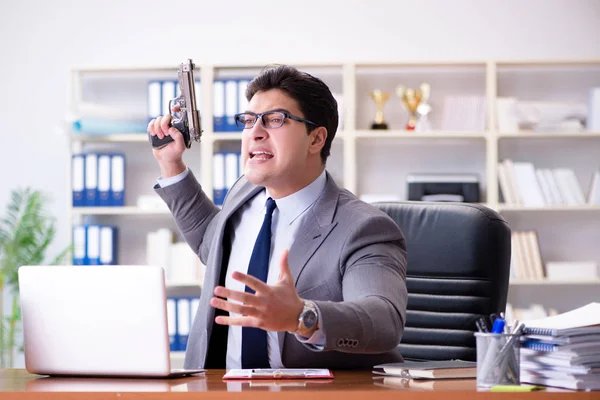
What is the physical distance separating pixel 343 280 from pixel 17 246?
3.19 metres

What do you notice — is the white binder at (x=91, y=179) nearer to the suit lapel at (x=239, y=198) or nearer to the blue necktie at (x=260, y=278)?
the suit lapel at (x=239, y=198)

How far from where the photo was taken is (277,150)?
2.16 meters

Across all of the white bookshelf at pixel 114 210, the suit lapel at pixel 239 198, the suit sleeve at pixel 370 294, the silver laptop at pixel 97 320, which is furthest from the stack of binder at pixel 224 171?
the silver laptop at pixel 97 320

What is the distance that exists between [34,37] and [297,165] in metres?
3.45

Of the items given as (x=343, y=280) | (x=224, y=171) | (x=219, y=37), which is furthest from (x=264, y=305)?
(x=219, y=37)

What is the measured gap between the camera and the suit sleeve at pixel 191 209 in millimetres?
2451

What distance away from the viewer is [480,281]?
231cm

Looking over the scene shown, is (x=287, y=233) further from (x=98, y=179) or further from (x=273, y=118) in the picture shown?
(x=98, y=179)

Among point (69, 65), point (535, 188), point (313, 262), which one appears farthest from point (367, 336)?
point (69, 65)

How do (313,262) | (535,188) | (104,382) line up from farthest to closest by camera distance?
(535,188)
(313,262)
(104,382)

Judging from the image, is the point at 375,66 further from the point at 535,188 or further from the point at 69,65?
the point at 69,65

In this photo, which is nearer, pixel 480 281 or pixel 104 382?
pixel 104 382

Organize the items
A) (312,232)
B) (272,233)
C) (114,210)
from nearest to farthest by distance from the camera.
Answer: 1. (312,232)
2. (272,233)
3. (114,210)

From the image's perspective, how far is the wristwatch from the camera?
1539mm
